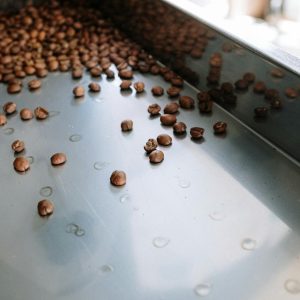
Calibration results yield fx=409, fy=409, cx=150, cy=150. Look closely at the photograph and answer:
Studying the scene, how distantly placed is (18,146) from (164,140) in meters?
0.34

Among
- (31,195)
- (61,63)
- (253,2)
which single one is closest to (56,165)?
(31,195)

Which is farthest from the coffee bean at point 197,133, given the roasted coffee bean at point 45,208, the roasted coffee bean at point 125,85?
the roasted coffee bean at point 45,208

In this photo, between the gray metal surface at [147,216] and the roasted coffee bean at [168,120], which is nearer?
the gray metal surface at [147,216]

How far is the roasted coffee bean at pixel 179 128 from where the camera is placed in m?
1.00

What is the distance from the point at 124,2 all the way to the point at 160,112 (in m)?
0.50

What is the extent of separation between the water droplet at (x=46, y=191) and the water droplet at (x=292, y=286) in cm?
49

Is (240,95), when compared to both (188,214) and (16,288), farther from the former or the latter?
(16,288)

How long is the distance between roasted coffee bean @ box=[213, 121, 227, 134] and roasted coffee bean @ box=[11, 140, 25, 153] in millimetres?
462

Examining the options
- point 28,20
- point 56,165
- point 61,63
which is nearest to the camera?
point 56,165

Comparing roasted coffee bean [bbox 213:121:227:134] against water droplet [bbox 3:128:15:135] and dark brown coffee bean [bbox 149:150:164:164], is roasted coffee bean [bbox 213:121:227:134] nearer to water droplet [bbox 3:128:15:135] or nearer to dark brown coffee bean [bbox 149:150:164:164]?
dark brown coffee bean [bbox 149:150:164:164]

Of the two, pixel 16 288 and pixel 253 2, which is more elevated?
pixel 253 2

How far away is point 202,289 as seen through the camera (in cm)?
67

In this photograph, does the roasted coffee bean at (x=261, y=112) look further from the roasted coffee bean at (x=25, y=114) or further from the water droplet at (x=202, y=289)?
the roasted coffee bean at (x=25, y=114)

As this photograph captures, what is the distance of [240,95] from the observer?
3.32 feet
